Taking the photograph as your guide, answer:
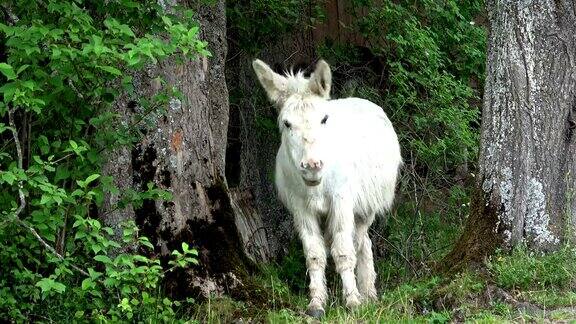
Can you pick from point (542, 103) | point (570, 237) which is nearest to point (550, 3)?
point (542, 103)

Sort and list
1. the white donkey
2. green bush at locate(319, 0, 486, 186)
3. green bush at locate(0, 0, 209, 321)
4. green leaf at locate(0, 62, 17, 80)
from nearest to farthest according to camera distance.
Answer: green leaf at locate(0, 62, 17, 80) < green bush at locate(0, 0, 209, 321) < the white donkey < green bush at locate(319, 0, 486, 186)

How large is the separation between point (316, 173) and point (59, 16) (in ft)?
8.01

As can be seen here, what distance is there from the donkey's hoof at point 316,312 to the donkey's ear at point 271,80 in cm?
185

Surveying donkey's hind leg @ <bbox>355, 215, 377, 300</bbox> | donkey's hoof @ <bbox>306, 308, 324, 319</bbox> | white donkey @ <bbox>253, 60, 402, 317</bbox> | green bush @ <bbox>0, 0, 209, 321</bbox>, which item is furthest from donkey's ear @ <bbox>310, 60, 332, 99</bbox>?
donkey's hoof @ <bbox>306, 308, 324, 319</bbox>

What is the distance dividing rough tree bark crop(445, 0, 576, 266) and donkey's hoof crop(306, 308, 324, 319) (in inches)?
47.2

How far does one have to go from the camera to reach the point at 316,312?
7.93 metres

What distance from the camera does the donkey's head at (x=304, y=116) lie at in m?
7.91

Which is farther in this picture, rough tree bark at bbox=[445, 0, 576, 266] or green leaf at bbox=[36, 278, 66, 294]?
rough tree bark at bbox=[445, 0, 576, 266]

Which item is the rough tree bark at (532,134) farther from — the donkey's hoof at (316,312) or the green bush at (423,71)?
the green bush at (423,71)

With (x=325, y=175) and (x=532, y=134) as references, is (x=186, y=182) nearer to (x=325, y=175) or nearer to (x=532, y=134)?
(x=325, y=175)

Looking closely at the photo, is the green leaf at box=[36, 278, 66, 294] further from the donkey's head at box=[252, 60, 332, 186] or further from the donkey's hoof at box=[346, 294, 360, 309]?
the donkey's hoof at box=[346, 294, 360, 309]

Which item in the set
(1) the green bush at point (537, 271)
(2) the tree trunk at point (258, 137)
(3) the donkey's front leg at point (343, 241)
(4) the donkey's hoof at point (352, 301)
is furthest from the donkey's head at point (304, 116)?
(2) the tree trunk at point (258, 137)

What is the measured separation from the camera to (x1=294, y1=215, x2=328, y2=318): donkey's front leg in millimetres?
8195

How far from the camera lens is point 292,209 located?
8.72m
